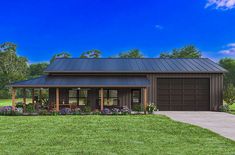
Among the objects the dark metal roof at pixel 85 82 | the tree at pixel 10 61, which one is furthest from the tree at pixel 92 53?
the dark metal roof at pixel 85 82

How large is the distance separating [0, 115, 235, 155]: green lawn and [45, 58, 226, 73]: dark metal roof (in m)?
11.4

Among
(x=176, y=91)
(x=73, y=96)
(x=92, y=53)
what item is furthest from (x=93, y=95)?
(x=92, y=53)

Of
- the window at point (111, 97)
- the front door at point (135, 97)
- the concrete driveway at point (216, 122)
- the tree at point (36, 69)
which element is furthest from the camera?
the tree at point (36, 69)

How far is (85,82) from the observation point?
2416 centimetres

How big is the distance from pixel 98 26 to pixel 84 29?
12.7 ft

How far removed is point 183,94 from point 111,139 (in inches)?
644

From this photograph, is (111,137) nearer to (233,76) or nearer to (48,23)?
(48,23)

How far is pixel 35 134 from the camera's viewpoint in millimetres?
12609

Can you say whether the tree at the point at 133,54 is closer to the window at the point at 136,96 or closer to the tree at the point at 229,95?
the tree at the point at 229,95

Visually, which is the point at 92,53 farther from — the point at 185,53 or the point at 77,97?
the point at 77,97

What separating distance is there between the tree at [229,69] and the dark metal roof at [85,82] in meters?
47.6

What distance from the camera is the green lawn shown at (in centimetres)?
961

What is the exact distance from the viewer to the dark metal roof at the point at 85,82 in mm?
23281

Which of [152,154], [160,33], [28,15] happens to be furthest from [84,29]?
[152,154]
